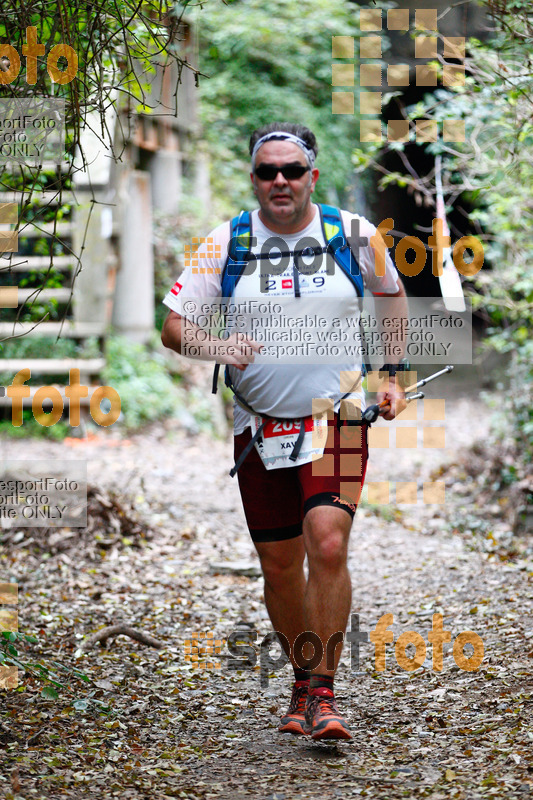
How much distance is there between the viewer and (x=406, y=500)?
8.73 meters

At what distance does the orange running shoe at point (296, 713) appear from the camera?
3389 millimetres

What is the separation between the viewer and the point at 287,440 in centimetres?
344

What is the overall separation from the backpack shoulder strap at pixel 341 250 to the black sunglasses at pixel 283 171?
0.50ft

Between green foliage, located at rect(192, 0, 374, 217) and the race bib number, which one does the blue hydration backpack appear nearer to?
the race bib number

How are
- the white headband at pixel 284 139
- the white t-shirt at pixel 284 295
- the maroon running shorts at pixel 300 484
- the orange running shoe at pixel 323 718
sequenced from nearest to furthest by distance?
1. the orange running shoe at pixel 323 718
2. the maroon running shorts at pixel 300 484
3. the white t-shirt at pixel 284 295
4. the white headband at pixel 284 139

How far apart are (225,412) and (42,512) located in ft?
21.0

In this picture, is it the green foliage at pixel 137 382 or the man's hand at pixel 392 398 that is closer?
the man's hand at pixel 392 398

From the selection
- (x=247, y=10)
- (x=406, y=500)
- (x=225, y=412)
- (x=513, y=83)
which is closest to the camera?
(x=513, y=83)

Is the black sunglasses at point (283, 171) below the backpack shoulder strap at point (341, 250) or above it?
above

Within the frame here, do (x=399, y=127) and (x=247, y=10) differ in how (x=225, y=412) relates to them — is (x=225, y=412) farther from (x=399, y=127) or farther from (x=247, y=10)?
(x=247, y=10)

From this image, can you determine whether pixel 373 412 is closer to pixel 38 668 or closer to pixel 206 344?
pixel 206 344

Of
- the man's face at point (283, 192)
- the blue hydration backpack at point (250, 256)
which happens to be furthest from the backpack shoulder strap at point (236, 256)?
the man's face at point (283, 192)

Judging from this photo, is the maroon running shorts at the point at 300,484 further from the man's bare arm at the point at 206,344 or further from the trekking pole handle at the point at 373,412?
the man's bare arm at the point at 206,344

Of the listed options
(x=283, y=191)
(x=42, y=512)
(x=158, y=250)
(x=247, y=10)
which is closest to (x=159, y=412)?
(x=158, y=250)
